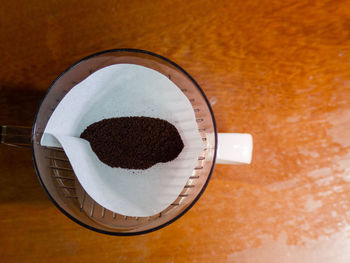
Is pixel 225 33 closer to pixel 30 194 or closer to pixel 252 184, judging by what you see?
pixel 252 184

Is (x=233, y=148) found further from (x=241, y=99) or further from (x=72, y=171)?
(x=72, y=171)

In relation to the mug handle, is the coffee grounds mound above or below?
below


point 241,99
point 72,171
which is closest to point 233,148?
point 241,99

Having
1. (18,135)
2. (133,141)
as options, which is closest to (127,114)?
(133,141)

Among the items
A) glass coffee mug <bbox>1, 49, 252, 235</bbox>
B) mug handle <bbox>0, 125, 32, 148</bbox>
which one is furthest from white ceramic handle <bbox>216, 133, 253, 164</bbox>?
mug handle <bbox>0, 125, 32, 148</bbox>

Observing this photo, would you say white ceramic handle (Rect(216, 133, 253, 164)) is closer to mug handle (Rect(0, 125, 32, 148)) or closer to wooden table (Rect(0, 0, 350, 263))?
wooden table (Rect(0, 0, 350, 263))

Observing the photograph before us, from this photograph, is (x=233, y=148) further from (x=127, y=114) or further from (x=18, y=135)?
(x=18, y=135)

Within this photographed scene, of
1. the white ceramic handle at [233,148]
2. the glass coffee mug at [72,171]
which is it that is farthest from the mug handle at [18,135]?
the white ceramic handle at [233,148]
